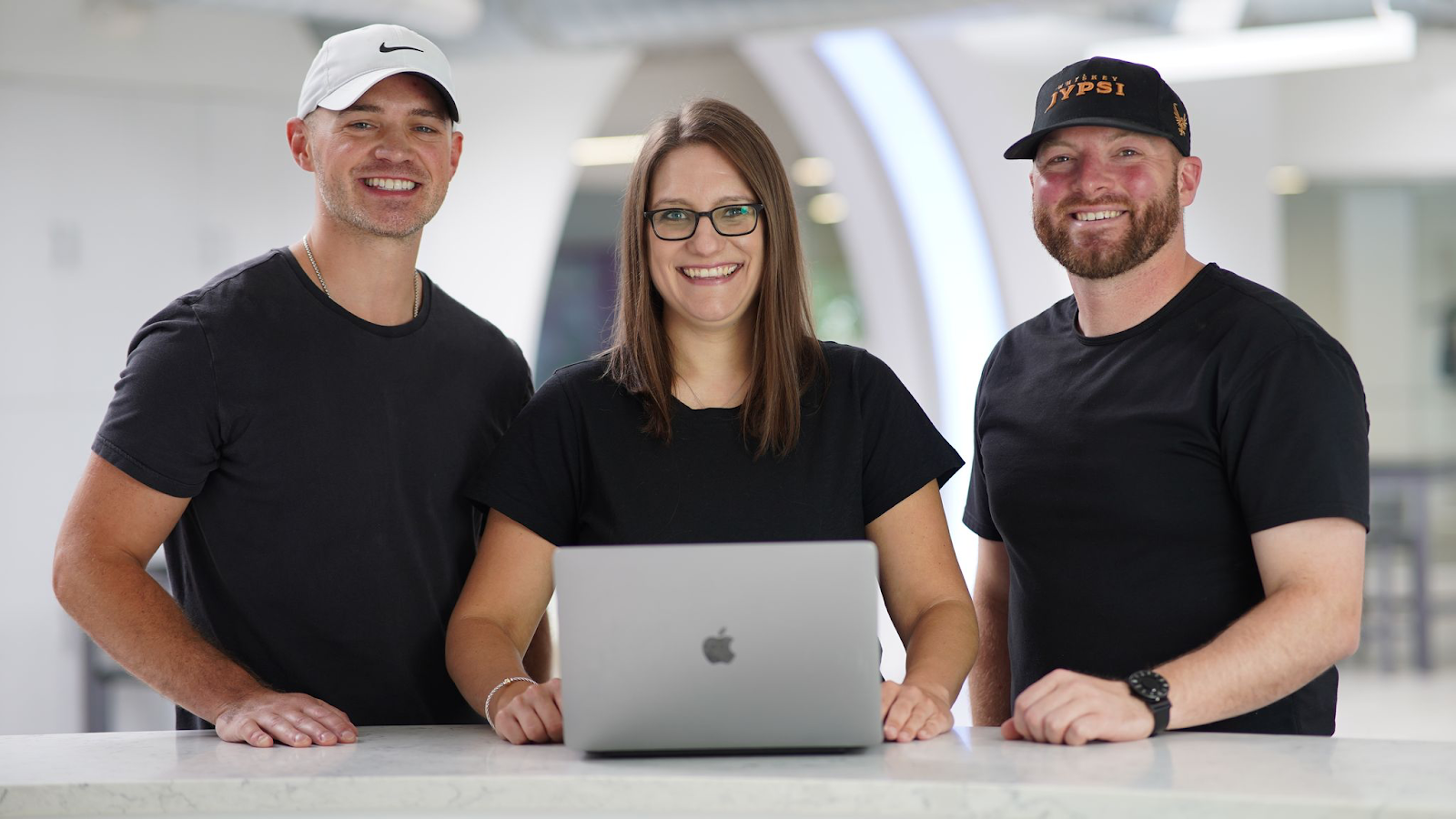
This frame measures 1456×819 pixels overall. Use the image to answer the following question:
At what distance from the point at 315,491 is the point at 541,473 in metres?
0.44

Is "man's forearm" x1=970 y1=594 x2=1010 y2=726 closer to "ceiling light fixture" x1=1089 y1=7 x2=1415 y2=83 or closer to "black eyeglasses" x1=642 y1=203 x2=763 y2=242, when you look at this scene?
"black eyeglasses" x1=642 y1=203 x2=763 y2=242

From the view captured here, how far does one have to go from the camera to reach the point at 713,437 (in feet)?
7.07

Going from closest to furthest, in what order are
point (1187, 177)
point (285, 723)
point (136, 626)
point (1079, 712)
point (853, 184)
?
point (1079, 712)
point (285, 723)
point (136, 626)
point (1187, 177)
point (853, 184)

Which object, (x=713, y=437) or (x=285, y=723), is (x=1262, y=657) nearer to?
(x=713, y=437)

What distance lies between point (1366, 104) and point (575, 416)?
8.18m

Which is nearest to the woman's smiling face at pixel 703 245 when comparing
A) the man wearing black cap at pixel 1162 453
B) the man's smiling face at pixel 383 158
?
the man's smiling face at pixel 383 158

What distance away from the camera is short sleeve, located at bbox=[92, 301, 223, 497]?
2.16m

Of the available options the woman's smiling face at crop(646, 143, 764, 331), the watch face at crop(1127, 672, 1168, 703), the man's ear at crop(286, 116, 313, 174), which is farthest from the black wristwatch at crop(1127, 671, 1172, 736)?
the man's ear at crop(286, 116, 313, 174)

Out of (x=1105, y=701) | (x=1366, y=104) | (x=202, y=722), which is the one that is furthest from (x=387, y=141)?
(x=1366, y=104)

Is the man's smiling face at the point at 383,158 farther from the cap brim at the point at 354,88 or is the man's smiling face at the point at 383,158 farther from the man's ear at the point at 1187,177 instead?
the man's ear at the point at 1187,177

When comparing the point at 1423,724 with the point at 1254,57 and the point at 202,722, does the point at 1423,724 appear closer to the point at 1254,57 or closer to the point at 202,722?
the point at 1254,57

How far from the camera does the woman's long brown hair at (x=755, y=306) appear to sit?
215 cm

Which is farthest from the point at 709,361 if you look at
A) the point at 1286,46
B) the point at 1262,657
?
the point at 1286,46

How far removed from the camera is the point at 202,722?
93.4 inches
